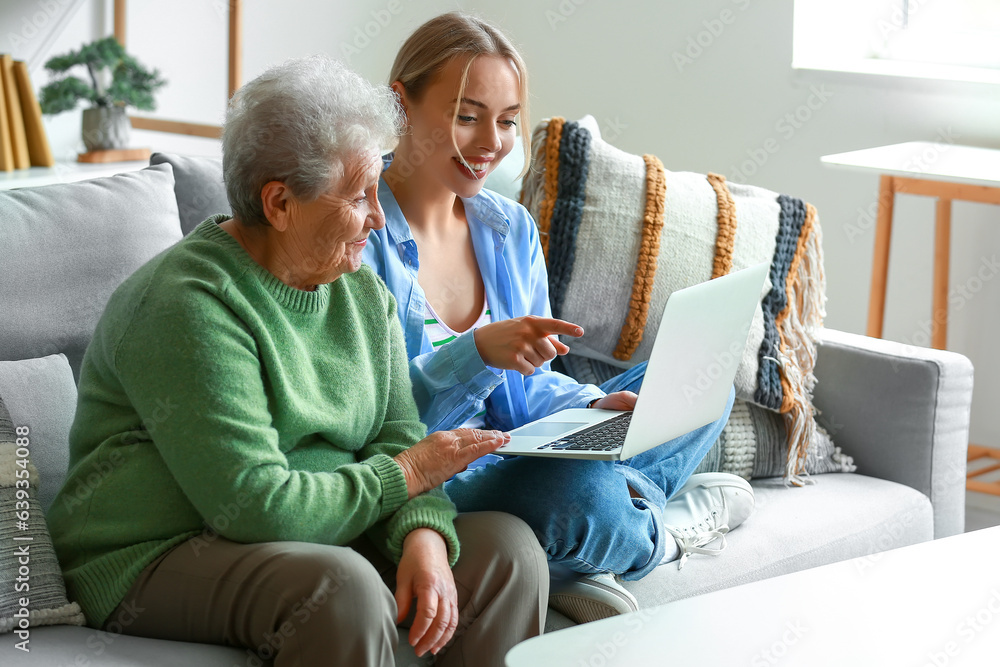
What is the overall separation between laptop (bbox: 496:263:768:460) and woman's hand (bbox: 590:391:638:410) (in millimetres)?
16

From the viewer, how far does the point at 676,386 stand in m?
1.34

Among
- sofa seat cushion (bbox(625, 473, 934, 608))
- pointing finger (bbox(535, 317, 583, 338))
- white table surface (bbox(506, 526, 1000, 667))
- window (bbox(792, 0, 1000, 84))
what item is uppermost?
window (bbox(792, 0, 1000, 84))

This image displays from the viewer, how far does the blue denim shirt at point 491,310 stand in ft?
4.80

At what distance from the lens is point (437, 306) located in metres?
1.61

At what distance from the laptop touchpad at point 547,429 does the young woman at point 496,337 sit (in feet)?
0.12

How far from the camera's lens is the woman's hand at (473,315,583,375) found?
1.40 metres

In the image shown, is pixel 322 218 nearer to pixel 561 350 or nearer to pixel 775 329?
pixel 561 350

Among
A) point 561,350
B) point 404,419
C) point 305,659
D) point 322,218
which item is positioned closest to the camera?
point 305,659

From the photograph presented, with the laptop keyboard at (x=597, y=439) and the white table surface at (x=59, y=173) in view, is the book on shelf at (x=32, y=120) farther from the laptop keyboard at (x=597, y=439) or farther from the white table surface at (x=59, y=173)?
the laptop keyboard at (x=597, y=439)

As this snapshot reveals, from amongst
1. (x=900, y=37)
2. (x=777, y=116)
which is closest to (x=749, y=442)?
(x=777, y=116)

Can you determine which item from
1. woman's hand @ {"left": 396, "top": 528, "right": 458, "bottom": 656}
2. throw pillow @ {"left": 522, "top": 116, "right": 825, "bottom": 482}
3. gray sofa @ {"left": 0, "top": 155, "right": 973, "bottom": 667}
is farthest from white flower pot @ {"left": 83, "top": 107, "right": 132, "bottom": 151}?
woman's hand @ {"left": 396, "top": 528, "right": 458, "bottom": 656}

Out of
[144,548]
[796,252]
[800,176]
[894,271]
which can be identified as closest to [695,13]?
[800,176]

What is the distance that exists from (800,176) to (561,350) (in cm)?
167

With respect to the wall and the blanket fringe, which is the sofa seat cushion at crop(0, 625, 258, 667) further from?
the wall
